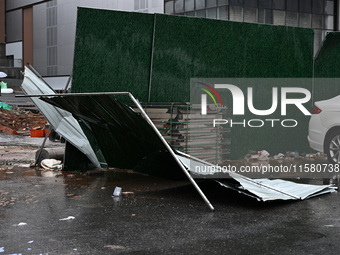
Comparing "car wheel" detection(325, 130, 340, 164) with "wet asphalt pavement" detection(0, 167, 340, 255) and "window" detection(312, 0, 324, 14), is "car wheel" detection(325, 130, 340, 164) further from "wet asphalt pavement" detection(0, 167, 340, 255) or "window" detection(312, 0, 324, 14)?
"window" detection(312, 0, 324, 14)

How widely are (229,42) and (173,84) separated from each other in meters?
1.85

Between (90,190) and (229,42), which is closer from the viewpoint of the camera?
(90,190)

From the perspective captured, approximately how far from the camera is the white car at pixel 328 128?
10930 mm

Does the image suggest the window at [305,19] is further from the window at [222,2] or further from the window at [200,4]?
the window at [200,4]

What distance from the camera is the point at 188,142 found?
10773mm

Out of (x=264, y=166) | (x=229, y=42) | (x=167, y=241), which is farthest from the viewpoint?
(x=229, y=42)

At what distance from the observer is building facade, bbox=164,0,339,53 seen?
34.7 m

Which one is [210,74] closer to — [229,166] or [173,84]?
[173,84]

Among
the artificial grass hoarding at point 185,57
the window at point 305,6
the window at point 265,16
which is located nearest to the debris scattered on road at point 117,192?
the artificial grass hoarding at point 185,57

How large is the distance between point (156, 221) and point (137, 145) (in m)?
2.54

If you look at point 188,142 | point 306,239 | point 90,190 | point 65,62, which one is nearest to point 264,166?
point 188,142

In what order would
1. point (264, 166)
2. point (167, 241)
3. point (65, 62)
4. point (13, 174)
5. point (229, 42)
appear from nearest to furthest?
point (167, 241)
point (13, 174)
point (264, 166)
point (229, 42)
point (65, 62)

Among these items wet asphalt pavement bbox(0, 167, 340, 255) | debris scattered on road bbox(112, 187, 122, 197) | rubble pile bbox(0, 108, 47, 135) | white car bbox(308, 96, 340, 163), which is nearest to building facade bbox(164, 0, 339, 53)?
rubble pile bbox(0, 108, 47, 135)

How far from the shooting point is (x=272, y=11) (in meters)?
35.3
